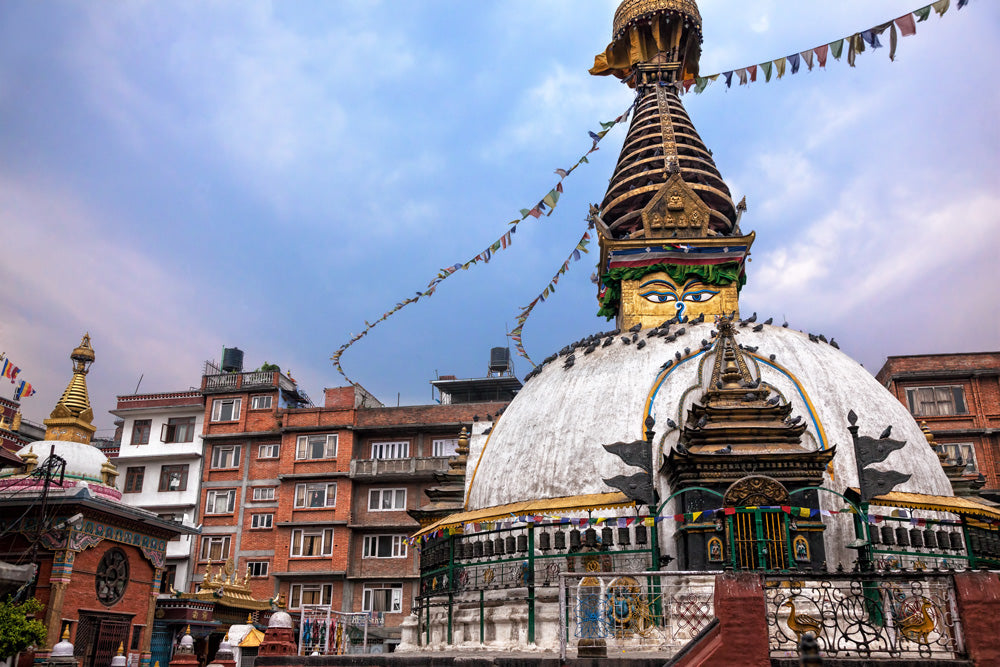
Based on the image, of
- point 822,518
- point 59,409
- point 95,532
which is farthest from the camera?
point 59,409

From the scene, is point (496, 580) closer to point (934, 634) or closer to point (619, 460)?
point (619, 460)

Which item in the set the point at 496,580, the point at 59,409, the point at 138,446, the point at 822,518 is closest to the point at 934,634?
the point at 822,518

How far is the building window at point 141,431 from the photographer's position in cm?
4278

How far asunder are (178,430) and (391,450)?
11759mm

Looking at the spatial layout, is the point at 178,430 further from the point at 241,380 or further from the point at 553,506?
the point at 553,506

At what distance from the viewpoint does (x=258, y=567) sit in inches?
1515

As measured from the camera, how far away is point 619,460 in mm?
15211

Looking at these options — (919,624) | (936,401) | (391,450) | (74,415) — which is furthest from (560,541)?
(391,450)

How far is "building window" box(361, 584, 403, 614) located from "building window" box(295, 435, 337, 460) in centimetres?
655

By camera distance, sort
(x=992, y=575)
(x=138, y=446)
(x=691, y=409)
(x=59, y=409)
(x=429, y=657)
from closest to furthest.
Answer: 1. (x=992, y=575)
2. (x=429, y=657)
3. (x=691, y=409)
4. (x=59, y=409)
5. (x=138, y=446)

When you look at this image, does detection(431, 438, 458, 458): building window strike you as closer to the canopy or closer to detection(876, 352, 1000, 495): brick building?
detection(876, 352, 1000, 495): brick building

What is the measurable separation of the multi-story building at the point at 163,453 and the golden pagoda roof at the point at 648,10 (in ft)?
90.2

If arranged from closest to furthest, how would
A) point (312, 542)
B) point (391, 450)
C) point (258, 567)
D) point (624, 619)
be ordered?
A: point (624, 619), point (312, 542), point (258, 567), point (391, 450)

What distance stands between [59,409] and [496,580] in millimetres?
20711
